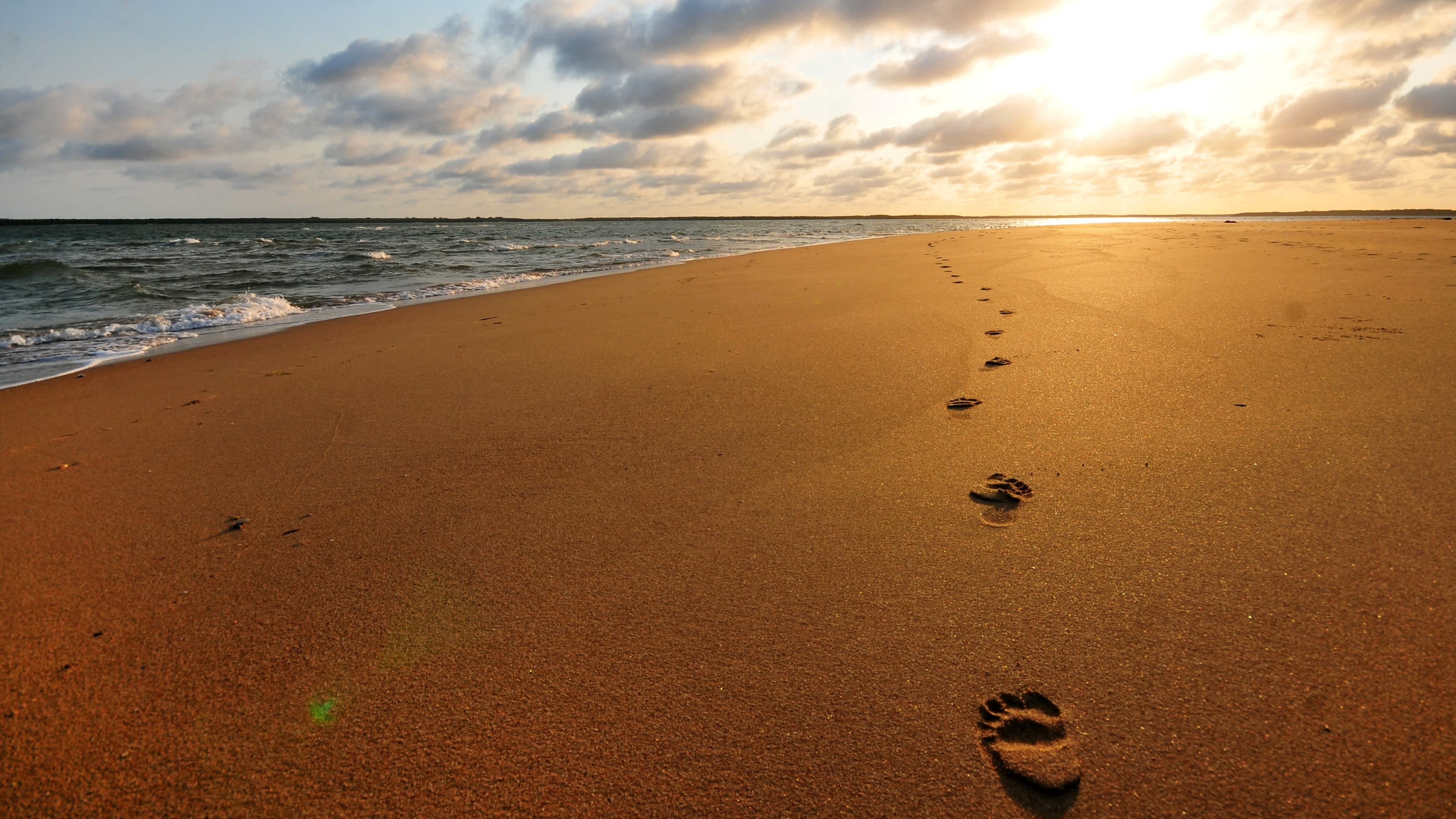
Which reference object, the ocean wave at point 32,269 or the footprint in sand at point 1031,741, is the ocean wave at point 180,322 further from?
the ocean wave at point 32,269

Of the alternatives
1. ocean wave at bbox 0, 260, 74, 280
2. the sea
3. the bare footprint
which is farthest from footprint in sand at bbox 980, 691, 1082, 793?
ocean wave at bbox 0, 260, 74, 280

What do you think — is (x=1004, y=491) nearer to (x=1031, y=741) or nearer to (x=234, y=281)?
(x=1031, y=741)

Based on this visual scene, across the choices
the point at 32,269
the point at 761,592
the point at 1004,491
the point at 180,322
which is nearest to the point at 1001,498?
the point at 1004,491

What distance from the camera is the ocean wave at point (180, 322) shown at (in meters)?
6.95

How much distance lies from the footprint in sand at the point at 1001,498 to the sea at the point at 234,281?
6.64 m

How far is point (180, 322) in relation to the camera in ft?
25.8

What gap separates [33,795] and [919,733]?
163cm

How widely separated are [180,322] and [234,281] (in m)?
5.83

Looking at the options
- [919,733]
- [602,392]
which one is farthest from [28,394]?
[919,733]

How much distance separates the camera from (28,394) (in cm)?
430

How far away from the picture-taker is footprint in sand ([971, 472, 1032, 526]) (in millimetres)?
1925

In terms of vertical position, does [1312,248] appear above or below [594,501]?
above

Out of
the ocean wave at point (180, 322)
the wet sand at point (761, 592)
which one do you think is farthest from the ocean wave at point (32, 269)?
the wet sand at point (761, 592)

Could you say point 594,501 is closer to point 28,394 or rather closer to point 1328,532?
point 1328,532
